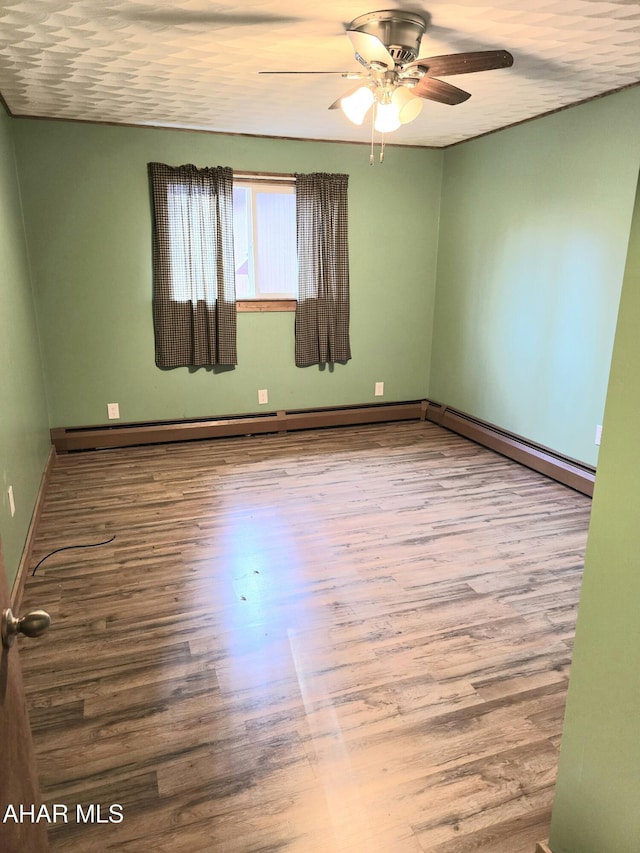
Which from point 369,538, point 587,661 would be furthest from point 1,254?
point 587,661

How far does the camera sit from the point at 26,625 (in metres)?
0.98

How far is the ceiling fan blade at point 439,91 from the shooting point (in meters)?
2.57

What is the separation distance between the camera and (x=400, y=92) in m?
2.67

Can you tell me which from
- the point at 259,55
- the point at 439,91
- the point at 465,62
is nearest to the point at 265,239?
the point at 259,55

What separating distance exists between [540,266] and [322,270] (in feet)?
5.66

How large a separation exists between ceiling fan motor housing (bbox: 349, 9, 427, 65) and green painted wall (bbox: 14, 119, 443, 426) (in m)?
2.28

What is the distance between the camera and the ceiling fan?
2232 millimetres

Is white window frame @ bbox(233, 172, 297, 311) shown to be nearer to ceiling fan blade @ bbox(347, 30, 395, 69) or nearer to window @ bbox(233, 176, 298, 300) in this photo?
window @ bbox(233, 176, 298, 300)

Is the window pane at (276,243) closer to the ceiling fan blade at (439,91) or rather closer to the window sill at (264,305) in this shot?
the window sill at (264,305)

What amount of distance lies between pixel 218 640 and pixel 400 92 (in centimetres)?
259

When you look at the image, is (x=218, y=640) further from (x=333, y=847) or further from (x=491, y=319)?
(x=491, y=319)

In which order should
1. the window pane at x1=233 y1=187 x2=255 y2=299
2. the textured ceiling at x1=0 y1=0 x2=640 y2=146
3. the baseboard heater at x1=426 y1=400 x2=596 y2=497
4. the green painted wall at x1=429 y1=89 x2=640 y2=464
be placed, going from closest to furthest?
the textured ceiling at x1=0 y1=0 x2=640 y2=146
the green painted wall at x1=429 y1=89 x2=640 y2=464
the baseboard heater at x1=426 y1=400 x2=596 y2=497
the window pane at x1=233 y1=187 x2=255 y2=299

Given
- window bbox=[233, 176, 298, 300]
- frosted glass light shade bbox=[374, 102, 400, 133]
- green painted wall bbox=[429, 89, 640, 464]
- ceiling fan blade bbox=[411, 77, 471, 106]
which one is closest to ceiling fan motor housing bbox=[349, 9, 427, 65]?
ceiling fan blade bbox=[411, 77, 471, 106]

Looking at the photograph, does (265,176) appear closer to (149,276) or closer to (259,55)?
(149,276)
